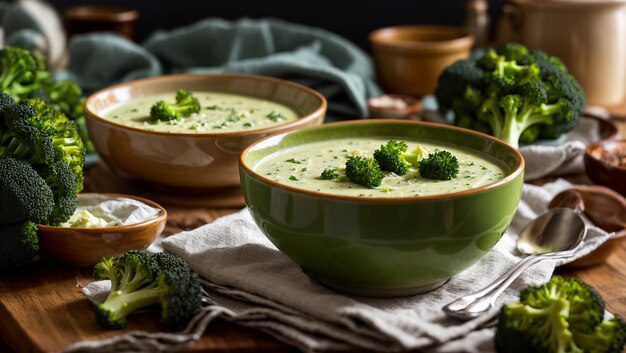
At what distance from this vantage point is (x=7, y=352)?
1951 millimetres

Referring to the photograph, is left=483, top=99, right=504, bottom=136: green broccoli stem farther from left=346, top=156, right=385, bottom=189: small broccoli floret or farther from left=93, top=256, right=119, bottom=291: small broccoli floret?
left=93, top=256, right=119, bottom=291: small broccoli floret

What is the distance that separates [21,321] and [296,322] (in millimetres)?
523

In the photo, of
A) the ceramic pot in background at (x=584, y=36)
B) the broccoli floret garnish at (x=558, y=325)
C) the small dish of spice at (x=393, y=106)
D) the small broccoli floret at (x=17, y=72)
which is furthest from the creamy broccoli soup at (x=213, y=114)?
the ceramic pot in background at (x=584, y=36)

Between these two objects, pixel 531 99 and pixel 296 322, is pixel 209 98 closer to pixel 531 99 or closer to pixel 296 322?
pixel 531 99

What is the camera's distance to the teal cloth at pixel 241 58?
309cm

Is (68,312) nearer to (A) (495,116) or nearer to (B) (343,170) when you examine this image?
(B) (343,170)

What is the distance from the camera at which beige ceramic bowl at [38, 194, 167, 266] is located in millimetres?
1980

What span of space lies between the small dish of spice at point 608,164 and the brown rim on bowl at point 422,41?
2.62 ft

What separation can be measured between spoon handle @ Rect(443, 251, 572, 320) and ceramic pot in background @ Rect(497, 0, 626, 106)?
1499mm

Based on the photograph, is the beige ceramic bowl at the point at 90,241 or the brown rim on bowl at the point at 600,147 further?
the brown rim on bowl at the point at 600,147

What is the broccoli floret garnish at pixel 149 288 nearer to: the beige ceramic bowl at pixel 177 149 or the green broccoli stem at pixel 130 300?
the green broccoli stem at pixel 130 300

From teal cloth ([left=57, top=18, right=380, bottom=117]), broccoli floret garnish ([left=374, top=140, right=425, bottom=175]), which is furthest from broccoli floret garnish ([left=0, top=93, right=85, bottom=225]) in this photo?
teal cloth ([left=57, top=18, right=380, bottom=117])

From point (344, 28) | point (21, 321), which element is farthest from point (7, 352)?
point (344, 28)

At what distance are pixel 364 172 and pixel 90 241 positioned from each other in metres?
0.61
